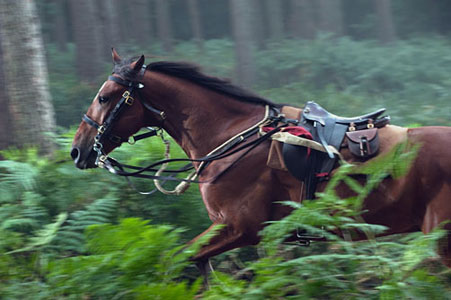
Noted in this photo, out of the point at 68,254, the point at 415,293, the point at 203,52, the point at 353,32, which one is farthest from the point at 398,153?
the point at 353,32

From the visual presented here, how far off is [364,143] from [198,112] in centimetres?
158

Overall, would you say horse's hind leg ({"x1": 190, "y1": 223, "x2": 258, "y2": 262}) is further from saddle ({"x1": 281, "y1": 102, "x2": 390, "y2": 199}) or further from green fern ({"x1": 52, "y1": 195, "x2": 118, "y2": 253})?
green fern ({"x1": 52, "y1": 195, "x2": 118, "y2": 253})

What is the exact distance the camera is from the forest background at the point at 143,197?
3.38 meters

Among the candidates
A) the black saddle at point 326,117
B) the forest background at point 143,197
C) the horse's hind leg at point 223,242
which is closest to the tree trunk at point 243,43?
the forest background at point 143,197

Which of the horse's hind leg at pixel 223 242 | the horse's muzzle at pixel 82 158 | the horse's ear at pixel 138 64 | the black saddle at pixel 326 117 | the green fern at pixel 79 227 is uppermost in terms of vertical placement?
the horse's ear at pixel 138 64

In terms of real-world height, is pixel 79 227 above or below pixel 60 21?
below

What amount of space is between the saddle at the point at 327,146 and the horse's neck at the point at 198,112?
65 centimetres

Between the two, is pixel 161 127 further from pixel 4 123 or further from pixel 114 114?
pixel 4 123

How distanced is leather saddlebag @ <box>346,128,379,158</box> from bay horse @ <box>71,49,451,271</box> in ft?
0.36

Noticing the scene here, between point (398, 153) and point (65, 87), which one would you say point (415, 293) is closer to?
point (398, 153)

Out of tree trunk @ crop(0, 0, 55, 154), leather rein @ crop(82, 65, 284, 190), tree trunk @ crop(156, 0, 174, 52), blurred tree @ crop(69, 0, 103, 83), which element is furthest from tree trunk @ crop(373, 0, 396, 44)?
leather rein @ crop(82, 65, 284, 190)

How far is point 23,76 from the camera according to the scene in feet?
25.8

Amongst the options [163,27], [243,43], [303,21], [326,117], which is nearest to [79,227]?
[326,117]

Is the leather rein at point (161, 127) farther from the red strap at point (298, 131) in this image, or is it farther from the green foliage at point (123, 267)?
the green foliage at point (123, 267)
